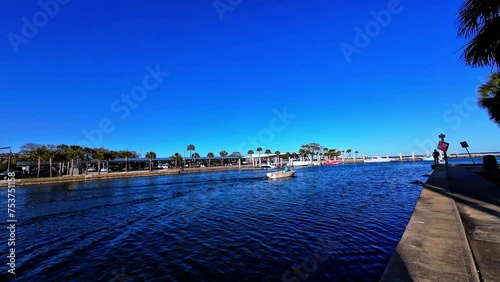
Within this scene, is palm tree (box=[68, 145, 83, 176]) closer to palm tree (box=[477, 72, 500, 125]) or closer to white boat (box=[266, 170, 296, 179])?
white boat (box=[266, 170, 296, 179])

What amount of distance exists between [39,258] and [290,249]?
29.2ft

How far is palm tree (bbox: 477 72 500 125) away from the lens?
558 inches

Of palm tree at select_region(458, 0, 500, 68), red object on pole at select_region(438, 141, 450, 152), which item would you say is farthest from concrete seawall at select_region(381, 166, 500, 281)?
red object on pole at select_region(438, 141, 450, 152)

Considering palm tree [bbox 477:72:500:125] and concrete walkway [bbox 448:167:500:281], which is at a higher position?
palm tree [bbox 477:72:500:125]

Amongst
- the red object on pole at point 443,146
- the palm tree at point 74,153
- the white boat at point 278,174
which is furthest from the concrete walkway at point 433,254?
the palm tree at point 74,153

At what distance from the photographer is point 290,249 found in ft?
26.0

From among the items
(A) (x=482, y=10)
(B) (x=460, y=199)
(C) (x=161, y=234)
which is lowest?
(C) (x=161, y=234)

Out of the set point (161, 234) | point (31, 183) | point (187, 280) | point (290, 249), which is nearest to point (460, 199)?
point (290, 249)

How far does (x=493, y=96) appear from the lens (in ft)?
50.8

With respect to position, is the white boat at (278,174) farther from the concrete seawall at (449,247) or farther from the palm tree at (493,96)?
the concrete seawall at (449,247)

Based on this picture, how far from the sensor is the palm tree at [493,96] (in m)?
14.2

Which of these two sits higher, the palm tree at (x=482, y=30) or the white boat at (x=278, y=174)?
the palm tree at (x=482, y=30)

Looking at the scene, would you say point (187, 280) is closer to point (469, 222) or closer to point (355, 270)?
point (355, 270)

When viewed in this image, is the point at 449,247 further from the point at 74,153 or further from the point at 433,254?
the point at 74,153
